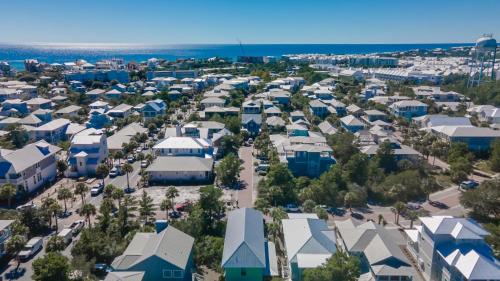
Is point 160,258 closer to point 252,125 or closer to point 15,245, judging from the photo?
point 15,245

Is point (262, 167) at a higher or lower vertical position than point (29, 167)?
lower

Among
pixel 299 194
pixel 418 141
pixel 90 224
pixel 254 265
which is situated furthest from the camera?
pixel 418 141

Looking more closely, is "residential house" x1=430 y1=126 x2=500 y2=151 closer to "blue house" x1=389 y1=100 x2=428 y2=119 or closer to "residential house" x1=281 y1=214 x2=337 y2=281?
"blue house" x1=389 y1=100 x2=428 y2=119

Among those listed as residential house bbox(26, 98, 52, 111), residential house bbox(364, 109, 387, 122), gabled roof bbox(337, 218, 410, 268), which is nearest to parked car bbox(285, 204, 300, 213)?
gabled roof bbox(337, 218, 410, 268)

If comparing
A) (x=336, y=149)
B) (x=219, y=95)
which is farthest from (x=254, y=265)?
(x=219, y=95)

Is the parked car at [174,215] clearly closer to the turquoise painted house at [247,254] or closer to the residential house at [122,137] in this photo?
the turquoise painted house at [247,254]

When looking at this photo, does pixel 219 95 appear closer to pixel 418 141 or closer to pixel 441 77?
pixel 418 141

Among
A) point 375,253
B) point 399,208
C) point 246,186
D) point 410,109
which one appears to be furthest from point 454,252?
point 410,109
